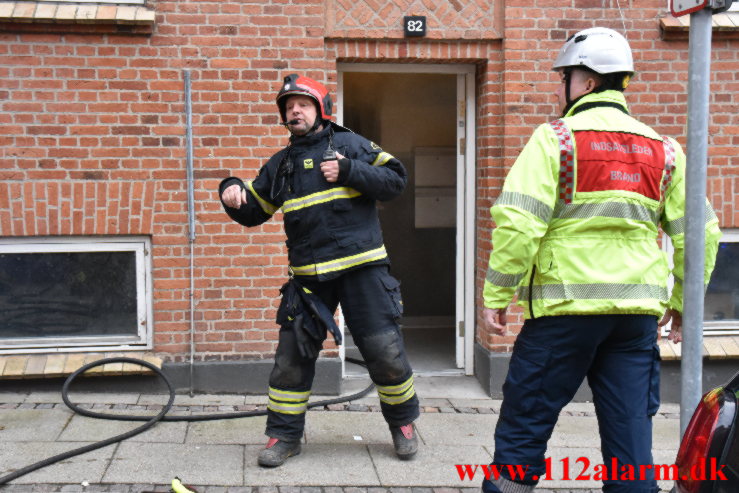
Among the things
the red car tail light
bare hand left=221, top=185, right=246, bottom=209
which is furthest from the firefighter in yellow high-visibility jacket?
bare hand left=221, top=185, right=246, bottom=209

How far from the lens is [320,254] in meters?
4.53

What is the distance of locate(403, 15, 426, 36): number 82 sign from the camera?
599 cm

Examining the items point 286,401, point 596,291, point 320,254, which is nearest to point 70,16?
point 320,254

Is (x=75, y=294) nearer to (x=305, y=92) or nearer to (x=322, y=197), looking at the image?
(x=322, y=197)

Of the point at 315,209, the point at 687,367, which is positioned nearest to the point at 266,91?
the point at 315,209

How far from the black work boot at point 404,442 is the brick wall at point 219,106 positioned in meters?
1.59

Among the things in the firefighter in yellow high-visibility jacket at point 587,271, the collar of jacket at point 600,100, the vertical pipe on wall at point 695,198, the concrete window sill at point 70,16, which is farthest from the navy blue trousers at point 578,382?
the concrete window sill at point 70,16

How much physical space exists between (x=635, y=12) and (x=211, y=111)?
3.16 metres

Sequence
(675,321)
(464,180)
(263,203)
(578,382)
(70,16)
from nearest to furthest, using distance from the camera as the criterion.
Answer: (578,382) < (675,321) < (263,203) < (70,16) < (464,180)

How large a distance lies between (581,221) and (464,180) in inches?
129

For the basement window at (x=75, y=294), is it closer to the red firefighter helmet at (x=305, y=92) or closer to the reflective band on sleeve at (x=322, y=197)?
the reflective band on sleeve at (x=322, y=197)

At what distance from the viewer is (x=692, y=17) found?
10.7 ft

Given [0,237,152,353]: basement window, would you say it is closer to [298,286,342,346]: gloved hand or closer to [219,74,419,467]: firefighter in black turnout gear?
[219,74,419,467]: firefighter in black turnout gear

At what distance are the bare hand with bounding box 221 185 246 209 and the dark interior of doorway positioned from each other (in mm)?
3621
